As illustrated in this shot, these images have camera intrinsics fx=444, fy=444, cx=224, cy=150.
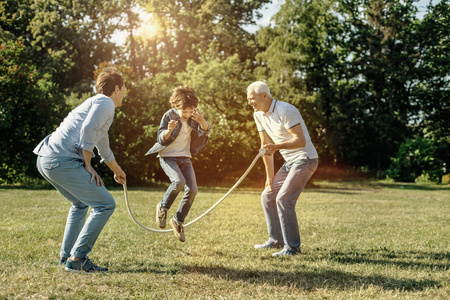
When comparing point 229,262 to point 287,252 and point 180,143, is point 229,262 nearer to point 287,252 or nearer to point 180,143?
point 287,252

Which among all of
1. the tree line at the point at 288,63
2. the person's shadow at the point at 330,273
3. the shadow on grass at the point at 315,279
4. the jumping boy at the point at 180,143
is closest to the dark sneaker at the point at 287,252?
the person's shadow at the point at 330,273

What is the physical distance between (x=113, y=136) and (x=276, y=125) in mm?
15208

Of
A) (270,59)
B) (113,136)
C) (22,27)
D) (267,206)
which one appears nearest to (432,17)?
(270,59)

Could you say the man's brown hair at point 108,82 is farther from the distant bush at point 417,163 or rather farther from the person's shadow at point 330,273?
the distant bush at point 417,163

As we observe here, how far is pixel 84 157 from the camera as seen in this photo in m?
4.50

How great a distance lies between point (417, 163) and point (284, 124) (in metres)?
27.0

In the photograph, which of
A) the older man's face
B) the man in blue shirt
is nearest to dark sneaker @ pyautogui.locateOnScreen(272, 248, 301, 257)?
the older man's face

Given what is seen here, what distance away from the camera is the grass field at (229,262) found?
4.25 metres

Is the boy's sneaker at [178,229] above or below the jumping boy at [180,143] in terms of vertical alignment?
below

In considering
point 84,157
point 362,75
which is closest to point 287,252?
point 84,157

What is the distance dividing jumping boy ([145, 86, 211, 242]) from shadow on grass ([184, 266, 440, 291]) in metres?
1.29

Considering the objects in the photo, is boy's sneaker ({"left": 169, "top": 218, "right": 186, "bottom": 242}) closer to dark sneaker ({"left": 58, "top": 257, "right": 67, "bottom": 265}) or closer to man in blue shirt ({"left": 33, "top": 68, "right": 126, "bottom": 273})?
man in blue shirt ({"left": 33, "top": 68, "right": 126, "bottom": 273})

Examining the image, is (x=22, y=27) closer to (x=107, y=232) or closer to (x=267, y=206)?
(x=107, y=232)

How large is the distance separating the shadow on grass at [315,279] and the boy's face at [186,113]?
6.76 feet
